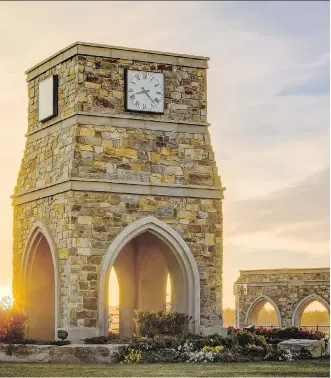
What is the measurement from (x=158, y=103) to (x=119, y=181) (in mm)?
2433

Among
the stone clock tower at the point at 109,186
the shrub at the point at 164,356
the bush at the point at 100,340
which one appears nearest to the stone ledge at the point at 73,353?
the shrub at the point at 164,356

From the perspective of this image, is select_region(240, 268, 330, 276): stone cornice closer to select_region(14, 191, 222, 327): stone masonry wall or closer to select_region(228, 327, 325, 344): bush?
select_region(228, 327, 325, 344): bush

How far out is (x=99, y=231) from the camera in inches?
1156

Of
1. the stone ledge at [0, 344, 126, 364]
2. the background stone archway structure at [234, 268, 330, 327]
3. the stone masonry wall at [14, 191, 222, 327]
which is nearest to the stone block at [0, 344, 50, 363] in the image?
the stone ledge at [0, 344, 126, 364]

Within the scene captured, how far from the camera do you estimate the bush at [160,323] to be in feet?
95.7

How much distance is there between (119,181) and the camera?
29609 mm

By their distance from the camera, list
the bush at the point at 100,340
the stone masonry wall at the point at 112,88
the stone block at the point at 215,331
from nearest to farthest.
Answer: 1. the bush at the point at 100,340
2. the stone masonry wall at the point at 112,88
3. the stone block at the point at 215,331

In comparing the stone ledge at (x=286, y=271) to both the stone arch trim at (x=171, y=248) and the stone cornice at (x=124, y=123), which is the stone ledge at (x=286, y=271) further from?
the stone arch trim at (x=171, y=248)

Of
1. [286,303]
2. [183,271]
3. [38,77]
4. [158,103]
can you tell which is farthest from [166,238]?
[286,303]

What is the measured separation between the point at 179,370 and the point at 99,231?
5977 mm

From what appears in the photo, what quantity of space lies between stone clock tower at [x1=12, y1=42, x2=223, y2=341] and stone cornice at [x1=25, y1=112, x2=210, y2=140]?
29 millimetres

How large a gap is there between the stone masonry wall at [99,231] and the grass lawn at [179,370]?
3243 millimetres

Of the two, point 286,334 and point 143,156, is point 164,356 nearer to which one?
point 143,156

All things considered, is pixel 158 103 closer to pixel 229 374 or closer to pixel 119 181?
pixel 119 181
